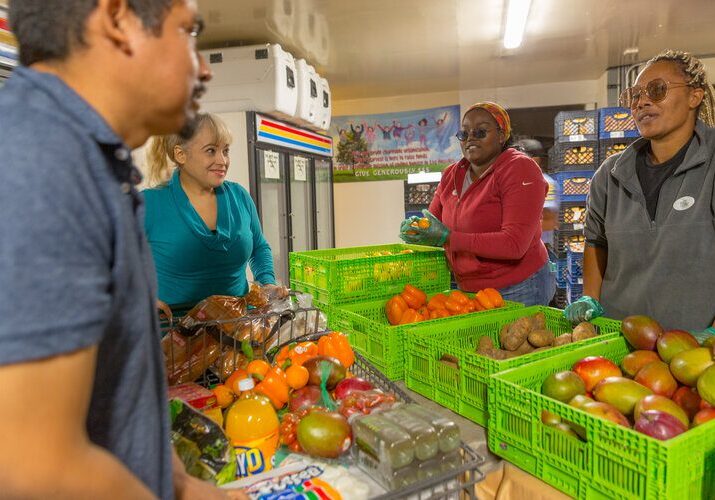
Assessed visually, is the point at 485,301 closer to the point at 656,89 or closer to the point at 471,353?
the point at 471,353

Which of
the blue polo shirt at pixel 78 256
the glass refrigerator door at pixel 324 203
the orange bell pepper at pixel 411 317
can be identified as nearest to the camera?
the blue polo shirt at pixel 78 256

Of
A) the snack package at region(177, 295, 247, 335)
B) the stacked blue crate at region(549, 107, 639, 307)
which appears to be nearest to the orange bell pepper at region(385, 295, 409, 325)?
the snack package at region(177, 295, 247, 335)

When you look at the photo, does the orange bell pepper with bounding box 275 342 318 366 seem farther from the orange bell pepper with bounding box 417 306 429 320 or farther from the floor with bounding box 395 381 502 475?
the orange bell pepper with bounding box 417 306 429 320

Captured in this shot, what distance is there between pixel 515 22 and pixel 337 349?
16.0ft

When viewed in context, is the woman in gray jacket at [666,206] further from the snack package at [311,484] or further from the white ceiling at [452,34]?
the white ceiling at [452,34]

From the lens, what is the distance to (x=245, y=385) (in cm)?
132

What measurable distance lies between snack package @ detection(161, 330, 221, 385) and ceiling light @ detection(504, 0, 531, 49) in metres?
4.51

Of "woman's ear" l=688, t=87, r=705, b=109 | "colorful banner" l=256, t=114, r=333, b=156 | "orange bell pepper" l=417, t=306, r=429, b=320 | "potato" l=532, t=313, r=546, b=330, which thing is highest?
"colorful banner" l=256, t=114, r=333, b=156

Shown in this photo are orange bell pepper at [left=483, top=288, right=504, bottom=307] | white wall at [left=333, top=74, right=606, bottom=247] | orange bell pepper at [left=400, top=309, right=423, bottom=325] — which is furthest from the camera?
white wall at [left=333, top=74, right=606, bottom=247]

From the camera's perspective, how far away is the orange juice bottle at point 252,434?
44.7 inches

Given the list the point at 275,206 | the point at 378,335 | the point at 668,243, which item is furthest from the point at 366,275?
the point at 275,206

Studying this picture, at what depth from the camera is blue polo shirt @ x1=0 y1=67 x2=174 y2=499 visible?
47 cm

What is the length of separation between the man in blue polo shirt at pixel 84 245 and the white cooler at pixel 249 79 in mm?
4789

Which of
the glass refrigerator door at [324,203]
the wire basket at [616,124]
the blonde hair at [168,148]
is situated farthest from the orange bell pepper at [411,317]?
the glass refrigerator door at [324,203]
